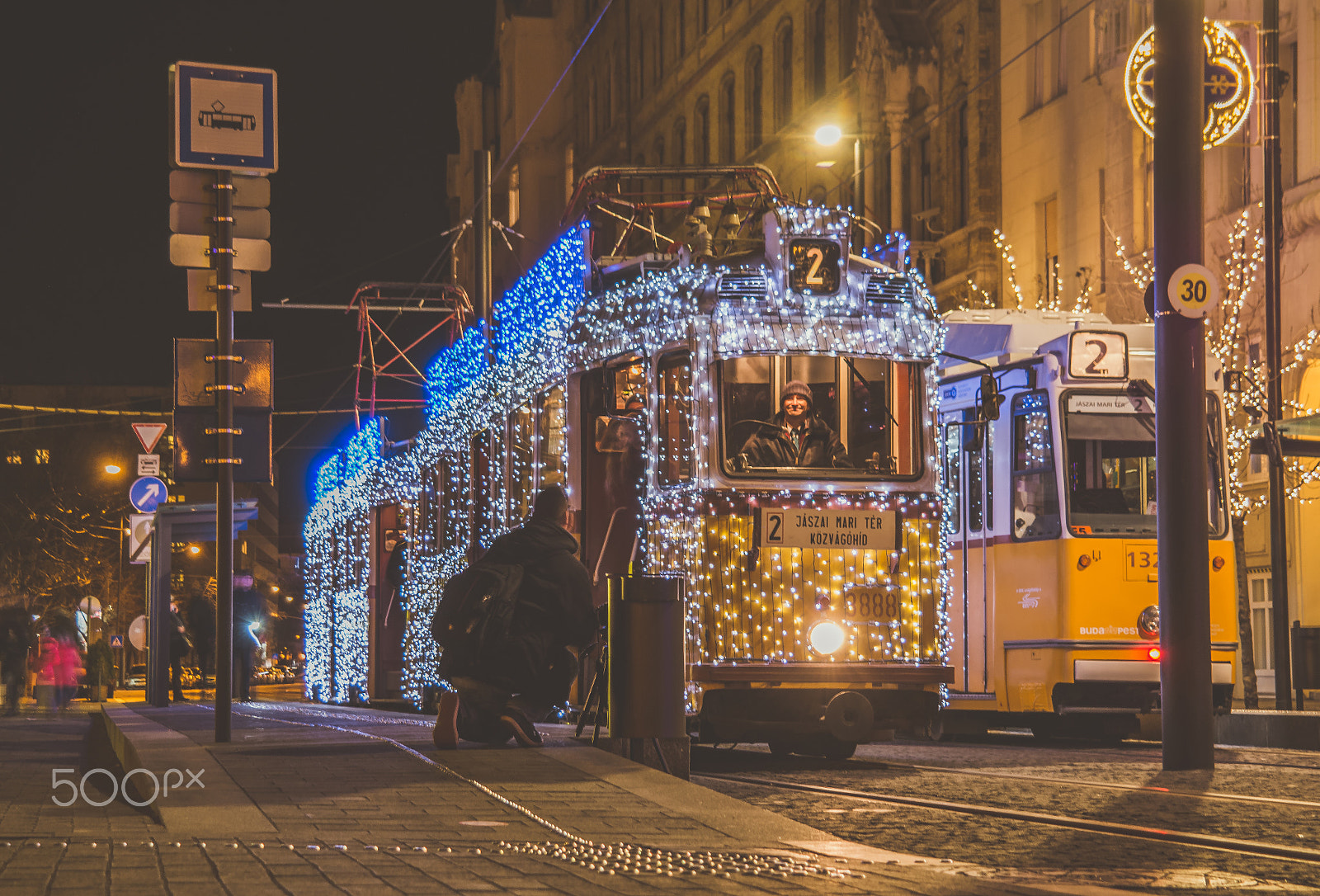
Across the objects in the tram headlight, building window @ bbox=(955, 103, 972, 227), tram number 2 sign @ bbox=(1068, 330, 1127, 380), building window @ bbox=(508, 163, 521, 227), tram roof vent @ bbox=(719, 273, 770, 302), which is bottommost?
the tram headlight

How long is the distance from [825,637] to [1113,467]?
4456 mm

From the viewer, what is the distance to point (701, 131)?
51.2 m

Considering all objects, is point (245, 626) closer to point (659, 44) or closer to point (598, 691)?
point (598, 691)

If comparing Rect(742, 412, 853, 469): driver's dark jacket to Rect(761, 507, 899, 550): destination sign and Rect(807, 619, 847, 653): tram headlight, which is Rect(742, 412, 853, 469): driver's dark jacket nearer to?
Rect(761, 507, 899, 550): destination sign

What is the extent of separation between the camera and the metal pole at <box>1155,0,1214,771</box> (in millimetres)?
11977

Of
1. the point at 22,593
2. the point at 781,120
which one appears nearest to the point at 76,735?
the point at 781,120

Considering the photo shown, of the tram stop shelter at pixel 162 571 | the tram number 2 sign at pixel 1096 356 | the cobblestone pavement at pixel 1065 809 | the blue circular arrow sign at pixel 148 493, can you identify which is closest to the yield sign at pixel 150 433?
the blue circular arrow sign at pixel 148 493

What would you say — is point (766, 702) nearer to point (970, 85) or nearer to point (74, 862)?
point (74, 862)

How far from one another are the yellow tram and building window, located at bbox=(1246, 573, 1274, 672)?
1135cm

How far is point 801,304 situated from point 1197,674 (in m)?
3.38

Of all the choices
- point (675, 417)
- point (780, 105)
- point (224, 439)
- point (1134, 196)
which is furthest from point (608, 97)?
point (224, 439)

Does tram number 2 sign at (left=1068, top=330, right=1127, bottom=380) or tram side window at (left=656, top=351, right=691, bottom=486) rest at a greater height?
tram number 2 sign at (left=1068, top=330, right=1127, bottom=380)

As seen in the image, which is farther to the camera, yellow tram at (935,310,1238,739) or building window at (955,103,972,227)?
building window at (955,103,972,227)

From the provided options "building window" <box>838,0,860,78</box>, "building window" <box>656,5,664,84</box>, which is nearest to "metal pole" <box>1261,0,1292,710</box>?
"building window" <box>838,0,860,78</box>
